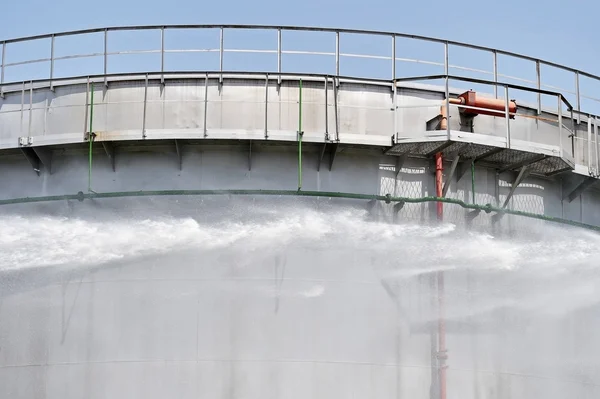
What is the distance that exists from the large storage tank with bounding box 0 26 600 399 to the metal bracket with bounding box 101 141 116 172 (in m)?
0.07

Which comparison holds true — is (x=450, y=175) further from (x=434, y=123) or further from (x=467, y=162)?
(x=434, y=123)

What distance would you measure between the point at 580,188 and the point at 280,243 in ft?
26.5

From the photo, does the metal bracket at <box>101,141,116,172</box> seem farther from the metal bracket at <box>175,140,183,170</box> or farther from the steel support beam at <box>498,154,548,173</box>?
the steel support beam at <box>498,154,548,173</box>

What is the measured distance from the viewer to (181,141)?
70.5 ft

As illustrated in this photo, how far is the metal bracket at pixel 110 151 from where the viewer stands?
21.6 metres

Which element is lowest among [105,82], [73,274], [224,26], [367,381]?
[367,381]

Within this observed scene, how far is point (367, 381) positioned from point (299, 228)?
3435 mm

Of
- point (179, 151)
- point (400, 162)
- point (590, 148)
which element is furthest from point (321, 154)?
point (590, 148)

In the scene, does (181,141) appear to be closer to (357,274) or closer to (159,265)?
(159,265)

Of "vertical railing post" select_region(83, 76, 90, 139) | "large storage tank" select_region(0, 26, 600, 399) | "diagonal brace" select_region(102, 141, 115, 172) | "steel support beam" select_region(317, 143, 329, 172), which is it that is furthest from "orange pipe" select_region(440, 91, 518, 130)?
"vertical railing post" select_region(83, 76, 90, 139)

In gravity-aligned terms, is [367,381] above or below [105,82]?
below

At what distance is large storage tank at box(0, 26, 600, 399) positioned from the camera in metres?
20.2

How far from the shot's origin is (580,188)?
80.2ft

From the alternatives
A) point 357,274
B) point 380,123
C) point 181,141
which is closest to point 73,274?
point 181,141
